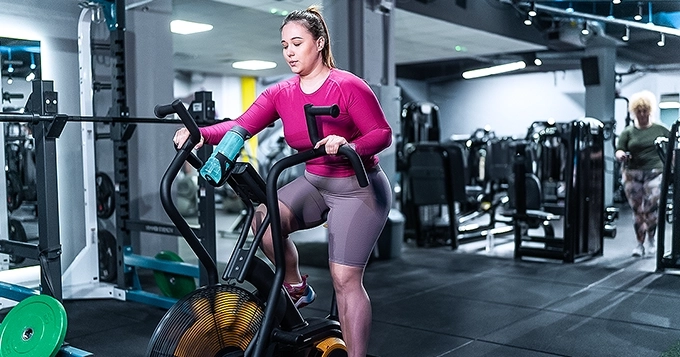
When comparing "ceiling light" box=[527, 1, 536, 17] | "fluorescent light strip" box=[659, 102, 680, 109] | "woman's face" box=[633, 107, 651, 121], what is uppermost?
"ceiling light" box=[527, 1, 536, 17]

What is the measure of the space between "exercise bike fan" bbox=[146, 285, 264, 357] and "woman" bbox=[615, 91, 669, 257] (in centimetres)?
440

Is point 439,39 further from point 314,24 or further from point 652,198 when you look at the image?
point 314,24

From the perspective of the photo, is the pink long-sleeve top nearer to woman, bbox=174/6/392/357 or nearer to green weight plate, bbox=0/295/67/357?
woman, bbox=174/6/392/357

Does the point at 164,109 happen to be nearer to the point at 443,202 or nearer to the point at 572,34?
the point at 443,202

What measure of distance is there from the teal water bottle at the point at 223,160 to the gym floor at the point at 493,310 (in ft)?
5.07

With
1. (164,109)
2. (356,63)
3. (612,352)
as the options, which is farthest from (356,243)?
(356,63)

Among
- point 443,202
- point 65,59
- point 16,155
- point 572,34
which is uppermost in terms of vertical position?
point 572,34

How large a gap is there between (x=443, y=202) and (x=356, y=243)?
4.35 meters

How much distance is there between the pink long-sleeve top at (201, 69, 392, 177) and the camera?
214 centimetres

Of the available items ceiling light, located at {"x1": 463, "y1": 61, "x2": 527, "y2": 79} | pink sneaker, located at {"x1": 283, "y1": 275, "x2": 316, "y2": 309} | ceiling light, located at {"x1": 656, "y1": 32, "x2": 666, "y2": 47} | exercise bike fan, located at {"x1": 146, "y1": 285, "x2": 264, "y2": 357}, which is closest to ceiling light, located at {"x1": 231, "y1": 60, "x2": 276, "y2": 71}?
ceiling light, located at {"x1": 463, "y1": 61, "x2": 527, "y2": 79}

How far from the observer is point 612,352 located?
3.11 metres

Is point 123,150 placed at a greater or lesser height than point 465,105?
lesser

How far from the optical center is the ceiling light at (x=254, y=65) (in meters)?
10.2

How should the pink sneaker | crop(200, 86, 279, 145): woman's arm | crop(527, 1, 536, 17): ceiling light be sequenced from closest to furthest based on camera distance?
crop(200, 86, 279, 145): woman's arm, the pink sneaker, crop(527, 1, 536, 17): ceiling light
